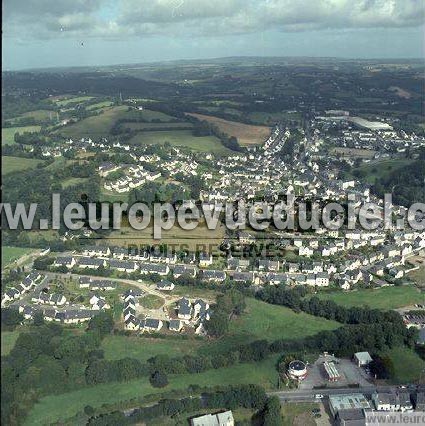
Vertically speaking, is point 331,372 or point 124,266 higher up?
point 124,266

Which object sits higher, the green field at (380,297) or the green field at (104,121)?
the green field at (104,121)

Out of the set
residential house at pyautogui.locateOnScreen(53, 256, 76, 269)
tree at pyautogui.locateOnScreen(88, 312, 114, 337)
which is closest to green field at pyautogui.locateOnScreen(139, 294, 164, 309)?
tree at pyautogui.locateOnScreen(88, 312, 114, 337)

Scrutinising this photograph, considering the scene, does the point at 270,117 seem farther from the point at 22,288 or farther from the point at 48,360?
the point at 48,360

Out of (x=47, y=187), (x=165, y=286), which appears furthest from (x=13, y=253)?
(x=165, y=286)

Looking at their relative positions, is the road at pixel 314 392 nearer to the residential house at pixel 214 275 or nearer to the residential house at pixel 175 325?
the residential house at pixel 175 325

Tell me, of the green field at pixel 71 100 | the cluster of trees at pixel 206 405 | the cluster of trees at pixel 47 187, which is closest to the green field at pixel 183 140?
the cluster of trees at pixel 47 187

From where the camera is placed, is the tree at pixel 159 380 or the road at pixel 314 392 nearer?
the road at pixel 314 392
